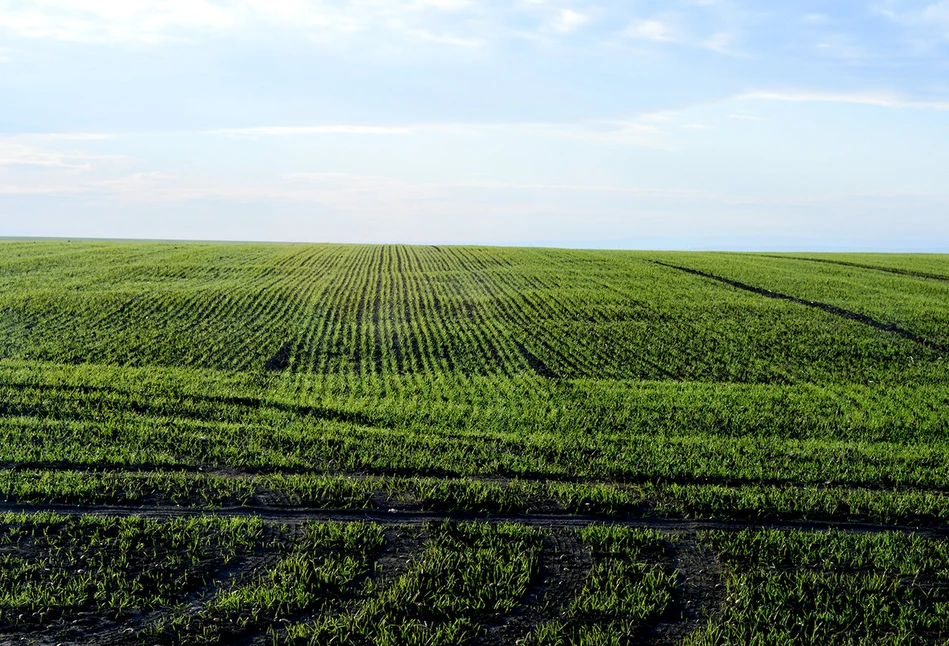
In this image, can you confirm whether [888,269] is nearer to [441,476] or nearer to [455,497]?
[441,476]

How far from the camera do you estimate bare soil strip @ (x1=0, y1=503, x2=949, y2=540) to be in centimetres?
1041

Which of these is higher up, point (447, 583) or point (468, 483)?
point (468, 483)

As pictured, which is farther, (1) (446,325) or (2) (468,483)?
(1) (446,325)

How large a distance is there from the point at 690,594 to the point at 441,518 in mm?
3757

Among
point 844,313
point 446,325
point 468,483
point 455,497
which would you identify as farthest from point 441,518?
point 844,313

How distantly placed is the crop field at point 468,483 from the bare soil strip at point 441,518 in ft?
0.21

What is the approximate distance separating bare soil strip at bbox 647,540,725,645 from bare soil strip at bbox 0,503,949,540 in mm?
838

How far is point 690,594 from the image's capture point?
856cm

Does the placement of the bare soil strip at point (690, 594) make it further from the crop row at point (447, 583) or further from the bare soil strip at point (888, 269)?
the bare soil strip at point (888, 269)

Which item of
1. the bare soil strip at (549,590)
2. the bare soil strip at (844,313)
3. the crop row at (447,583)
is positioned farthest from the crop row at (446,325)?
the bare soil strip at (549,590)

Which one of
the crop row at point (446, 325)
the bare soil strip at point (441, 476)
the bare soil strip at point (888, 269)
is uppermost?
the bare soil strip at point (888, 269)

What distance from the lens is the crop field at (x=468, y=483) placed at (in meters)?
8.02

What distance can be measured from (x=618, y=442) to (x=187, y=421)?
959 centimetres

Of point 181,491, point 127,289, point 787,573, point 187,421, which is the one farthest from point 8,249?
point 787,573
